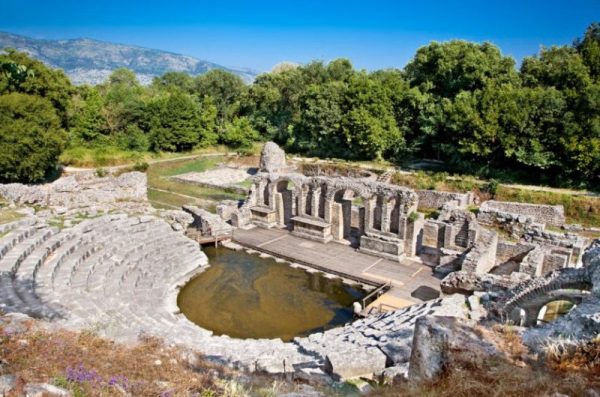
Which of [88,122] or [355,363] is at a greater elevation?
[88,122]

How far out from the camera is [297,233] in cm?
2298

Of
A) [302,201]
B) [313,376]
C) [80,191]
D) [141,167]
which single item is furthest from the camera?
[141,167]

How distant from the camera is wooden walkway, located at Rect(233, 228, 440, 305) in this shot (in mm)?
17188

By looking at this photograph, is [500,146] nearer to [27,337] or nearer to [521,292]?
[521,292]

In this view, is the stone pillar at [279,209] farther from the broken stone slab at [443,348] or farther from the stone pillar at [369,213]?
the broken stone slab at [443,348]

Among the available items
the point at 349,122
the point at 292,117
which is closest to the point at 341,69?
the point at 292,117

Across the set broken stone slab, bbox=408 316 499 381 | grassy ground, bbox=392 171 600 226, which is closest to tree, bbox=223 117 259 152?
grassy ground, bbox=392 171 600 226

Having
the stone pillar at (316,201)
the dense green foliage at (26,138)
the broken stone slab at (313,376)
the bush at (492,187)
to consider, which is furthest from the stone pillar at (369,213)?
the dense green foliage at (26,138)

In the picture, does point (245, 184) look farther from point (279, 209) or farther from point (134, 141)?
point (134, 141)

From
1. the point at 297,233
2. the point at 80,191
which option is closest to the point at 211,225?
the point at 297,233

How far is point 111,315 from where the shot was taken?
12953 mm

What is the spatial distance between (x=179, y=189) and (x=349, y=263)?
66.3 ft

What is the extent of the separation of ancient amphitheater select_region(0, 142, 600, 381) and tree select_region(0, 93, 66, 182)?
9.42 ft

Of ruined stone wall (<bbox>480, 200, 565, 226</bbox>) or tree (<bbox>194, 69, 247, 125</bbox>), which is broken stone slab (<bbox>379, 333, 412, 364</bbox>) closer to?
ruined stone wall (<bbox>480, 200, 565, 226</bbox>)
